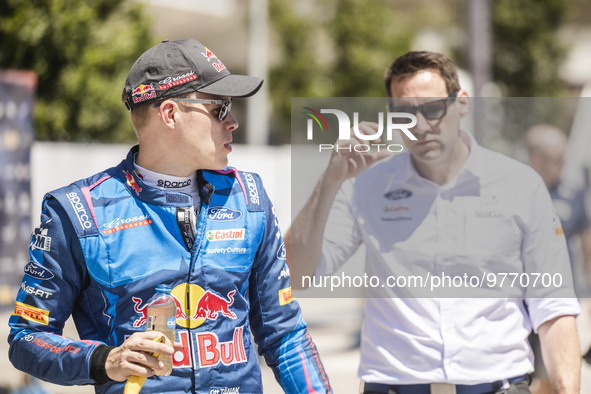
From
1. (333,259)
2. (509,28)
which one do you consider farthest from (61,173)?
(509,28)

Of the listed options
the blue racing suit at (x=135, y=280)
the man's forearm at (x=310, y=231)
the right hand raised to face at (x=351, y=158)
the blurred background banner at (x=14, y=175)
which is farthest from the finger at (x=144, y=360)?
the blurred background banner at (x=14, y=175)

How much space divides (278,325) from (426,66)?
4.04ft

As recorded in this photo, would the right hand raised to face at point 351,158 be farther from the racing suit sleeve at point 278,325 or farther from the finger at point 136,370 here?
the finger at point 136,370

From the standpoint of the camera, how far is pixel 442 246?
315cm

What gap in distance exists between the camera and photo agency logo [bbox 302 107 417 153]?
3.19 meters

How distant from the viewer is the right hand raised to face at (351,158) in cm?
315

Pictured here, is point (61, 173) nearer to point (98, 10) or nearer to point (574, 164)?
point (98, 10)

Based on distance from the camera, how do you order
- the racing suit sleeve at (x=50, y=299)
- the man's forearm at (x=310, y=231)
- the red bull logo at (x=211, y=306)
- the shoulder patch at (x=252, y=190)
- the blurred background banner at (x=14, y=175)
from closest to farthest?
the racing suit sleeve at (x=50, y=299)
the red bull logo at (x=211, y=306)
the shoulder patch at (x=252, y=190)
the man's forearm at (x=310, y=231)
the blurred background banner at (x=14, y=175)

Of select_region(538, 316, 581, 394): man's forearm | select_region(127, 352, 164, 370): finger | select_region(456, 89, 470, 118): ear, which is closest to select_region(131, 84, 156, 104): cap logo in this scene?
select_region(127, 352, 164, 370): finger

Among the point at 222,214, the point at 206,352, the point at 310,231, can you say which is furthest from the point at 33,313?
the point at 310,231

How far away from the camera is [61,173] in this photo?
A: 10523mm

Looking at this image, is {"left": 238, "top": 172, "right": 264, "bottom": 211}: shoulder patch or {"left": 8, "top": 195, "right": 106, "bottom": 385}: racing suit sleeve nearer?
{"left": 8, "top": 195, "right": 106, "bottom": 385}: racing suit sleeve

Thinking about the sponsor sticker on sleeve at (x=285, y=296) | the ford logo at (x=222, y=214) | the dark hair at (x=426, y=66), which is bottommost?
the sponsor sticker on sleeve at (x=285, y=296)

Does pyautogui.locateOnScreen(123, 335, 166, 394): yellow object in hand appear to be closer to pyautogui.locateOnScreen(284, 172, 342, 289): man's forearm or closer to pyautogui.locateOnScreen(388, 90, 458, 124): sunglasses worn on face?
pyautogui.locateOnScreen(284, 172, 342, 289): man's forearm
